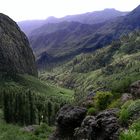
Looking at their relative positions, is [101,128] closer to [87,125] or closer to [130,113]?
[87,125]

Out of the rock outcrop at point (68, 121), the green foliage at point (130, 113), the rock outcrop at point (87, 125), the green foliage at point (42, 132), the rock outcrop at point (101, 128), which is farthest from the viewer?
the green foliage at point (42, 132)

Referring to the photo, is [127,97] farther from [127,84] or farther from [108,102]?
[127,84]

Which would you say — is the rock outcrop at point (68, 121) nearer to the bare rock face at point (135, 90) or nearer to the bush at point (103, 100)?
the bush at point (103, 100)

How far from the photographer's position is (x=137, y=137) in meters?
12.4

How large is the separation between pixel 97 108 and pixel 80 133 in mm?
11843

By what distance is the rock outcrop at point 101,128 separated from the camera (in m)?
34.0

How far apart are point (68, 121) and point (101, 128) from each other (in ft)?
54.7

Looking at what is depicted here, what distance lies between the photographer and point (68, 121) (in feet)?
172

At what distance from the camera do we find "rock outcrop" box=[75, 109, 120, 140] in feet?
111

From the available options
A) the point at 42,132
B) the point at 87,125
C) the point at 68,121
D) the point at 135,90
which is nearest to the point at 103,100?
the point at 135,90

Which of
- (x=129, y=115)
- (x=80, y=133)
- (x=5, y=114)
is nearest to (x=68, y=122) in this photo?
(x=80, y=133)

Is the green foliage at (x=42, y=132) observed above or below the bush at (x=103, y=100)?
below

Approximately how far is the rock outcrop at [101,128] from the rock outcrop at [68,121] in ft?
34.5

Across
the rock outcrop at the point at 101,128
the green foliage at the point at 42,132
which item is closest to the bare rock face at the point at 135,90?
the rock outcrop at the point at 101,128
